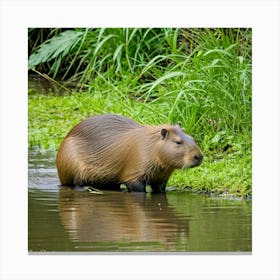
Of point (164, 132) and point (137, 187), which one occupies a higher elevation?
point (164, 132)

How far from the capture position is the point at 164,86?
33.1ft

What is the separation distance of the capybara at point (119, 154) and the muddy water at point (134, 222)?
14 centimetres

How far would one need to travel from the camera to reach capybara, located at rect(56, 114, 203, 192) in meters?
9.45

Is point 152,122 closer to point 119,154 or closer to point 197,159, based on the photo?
point 119,154

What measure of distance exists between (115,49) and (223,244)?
215cm

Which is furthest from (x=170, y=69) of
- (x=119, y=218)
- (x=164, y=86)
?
(x=119, y=218)

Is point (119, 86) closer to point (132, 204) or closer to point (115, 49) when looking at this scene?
point (115, 49)

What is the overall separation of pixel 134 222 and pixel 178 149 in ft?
2.30

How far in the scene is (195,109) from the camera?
9.73 meters

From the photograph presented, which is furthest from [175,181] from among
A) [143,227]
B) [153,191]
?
[143,227]

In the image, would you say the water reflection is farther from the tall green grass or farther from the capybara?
the tall green grass

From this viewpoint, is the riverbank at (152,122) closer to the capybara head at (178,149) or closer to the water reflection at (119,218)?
the capybara head at (178,149)

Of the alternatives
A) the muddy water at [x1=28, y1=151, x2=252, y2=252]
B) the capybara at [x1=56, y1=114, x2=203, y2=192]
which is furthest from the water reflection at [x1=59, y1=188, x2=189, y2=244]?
the capybara at [x1=56, y1=114, x2=203, y2=192]

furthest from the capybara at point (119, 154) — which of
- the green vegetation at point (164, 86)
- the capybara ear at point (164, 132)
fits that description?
the green vegetation at point (164, 86)
